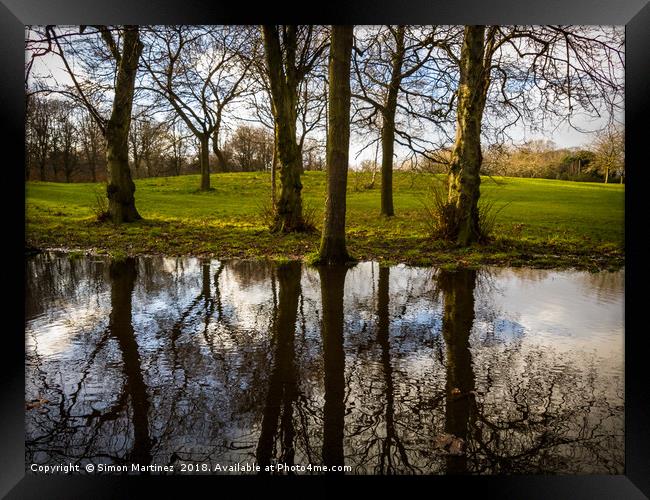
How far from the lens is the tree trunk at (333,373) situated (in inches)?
116

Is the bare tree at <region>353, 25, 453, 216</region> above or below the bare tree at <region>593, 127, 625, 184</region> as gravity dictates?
above

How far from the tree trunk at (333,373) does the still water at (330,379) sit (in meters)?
0.01

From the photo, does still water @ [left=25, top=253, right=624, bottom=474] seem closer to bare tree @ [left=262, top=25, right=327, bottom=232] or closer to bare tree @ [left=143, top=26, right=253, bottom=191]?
bare tree @ [left=262, top=25, right=327, bottom=232]

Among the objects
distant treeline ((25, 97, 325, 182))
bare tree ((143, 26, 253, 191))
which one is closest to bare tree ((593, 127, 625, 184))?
distant treeline ((25, 97, 325, 182))

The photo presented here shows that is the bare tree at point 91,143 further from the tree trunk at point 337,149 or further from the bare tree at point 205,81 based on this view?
the tree trunk at point 337,149

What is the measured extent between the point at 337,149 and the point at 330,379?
18.9 feet

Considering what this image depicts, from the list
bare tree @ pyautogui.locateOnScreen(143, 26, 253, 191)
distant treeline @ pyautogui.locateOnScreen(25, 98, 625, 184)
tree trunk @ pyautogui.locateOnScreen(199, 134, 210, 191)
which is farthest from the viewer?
tree trunk @ pyautogui.locateOnScreen(199, 134, 210, 191)

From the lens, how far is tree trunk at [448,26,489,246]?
10.2 m

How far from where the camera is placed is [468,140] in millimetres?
10461

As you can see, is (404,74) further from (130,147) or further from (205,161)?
(205,161)

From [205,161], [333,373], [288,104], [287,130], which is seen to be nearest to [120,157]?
[287,130]

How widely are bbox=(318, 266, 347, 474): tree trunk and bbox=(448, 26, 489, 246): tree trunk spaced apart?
16.2ft

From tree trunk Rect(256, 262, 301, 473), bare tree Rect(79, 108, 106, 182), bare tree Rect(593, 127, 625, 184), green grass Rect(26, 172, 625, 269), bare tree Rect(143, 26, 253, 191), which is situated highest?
bare tree Rect(143, 26, 253, 191)

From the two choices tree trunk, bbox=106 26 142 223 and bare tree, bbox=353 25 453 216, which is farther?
tree trunk, bbox=106 26 142 223
